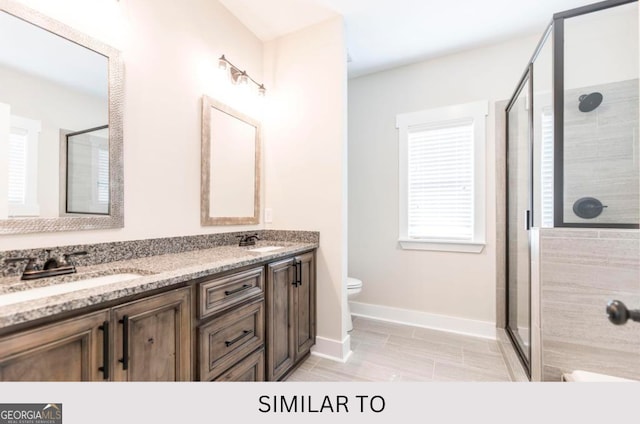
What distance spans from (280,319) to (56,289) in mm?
1108

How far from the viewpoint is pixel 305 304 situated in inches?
78.7

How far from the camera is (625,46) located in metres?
1.70

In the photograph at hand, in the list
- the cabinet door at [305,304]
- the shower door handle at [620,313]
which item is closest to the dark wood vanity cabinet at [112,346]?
the cabinet door at [305,304]

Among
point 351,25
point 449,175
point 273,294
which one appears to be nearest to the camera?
point 273,294

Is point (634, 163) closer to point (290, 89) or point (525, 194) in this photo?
point (525, 194)

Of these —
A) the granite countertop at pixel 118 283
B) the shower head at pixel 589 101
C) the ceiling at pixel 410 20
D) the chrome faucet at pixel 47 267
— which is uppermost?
the ceiling at pixel 410 20

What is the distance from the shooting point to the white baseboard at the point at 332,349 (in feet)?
6.71

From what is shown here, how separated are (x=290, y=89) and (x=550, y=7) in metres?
2.11

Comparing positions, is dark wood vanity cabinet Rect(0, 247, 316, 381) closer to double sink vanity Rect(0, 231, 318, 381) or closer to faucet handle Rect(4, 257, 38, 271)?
double sink vanity Rect(0, 231, 318, 381)

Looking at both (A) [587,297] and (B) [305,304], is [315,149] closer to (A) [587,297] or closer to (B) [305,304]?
(B) [305,304]

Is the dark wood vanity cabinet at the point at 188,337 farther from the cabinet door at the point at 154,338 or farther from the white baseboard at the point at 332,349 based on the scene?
the white baseboard at the point at 332,349

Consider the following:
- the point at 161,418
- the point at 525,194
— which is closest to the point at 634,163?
the point at 525,194

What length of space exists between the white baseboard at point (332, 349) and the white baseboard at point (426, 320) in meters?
0.82

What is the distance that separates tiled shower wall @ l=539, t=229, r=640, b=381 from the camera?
51.8 inches
